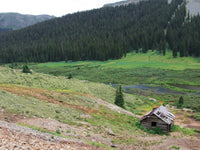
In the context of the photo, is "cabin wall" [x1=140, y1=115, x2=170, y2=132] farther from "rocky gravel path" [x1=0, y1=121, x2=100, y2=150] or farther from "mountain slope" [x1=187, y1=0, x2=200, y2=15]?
"mountain slope" [x1=187, y1=0, x2=200, y2=15]

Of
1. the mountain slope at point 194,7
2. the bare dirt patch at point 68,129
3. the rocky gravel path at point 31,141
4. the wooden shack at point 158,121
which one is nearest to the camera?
the rocky gravel path at point 31,141

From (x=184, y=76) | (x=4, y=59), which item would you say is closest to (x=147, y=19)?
(x=184, y=76)

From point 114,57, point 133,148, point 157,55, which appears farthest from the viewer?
point 114,57

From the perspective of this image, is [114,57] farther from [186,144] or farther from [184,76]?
[186,144]

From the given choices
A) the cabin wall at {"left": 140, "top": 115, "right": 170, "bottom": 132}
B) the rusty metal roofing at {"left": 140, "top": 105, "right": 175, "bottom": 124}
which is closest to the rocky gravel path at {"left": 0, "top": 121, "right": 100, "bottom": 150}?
the cabin wall at {"left": 140, "top": 115, "right": 170, "bottom": 132}

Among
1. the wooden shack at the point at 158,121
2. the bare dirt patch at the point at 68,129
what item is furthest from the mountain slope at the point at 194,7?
the bare dirt patch at the point at 68,129

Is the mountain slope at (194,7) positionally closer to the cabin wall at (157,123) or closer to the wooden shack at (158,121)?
the wooden shack at (158,121)

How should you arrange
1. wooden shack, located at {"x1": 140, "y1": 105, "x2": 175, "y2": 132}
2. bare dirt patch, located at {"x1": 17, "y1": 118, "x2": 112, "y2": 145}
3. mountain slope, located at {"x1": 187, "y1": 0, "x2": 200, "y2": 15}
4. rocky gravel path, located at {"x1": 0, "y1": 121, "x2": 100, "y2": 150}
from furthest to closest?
mountain slope, located at {"x1": 187, "y1": 0, "x2": 200, "y2": 15}
wooden shack, located at {"x1": 140, "y1": 105, "x2": 175, "y2": 132}
bare dirt patch, located at {"x1": 17, "y1": 118, "x2": 112, "y2": 145}
rocky gravel path, located at {"x1": 0, "y1": 121, "x2": 100, "y2": 150}

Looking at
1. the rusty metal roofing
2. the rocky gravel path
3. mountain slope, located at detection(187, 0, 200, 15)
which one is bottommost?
the rusty metal roofing

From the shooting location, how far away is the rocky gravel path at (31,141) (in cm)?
991

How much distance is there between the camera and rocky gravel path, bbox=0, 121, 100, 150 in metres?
9.91

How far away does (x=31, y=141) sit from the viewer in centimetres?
1120

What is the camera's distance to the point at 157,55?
412ft

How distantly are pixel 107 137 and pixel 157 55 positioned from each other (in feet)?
385
